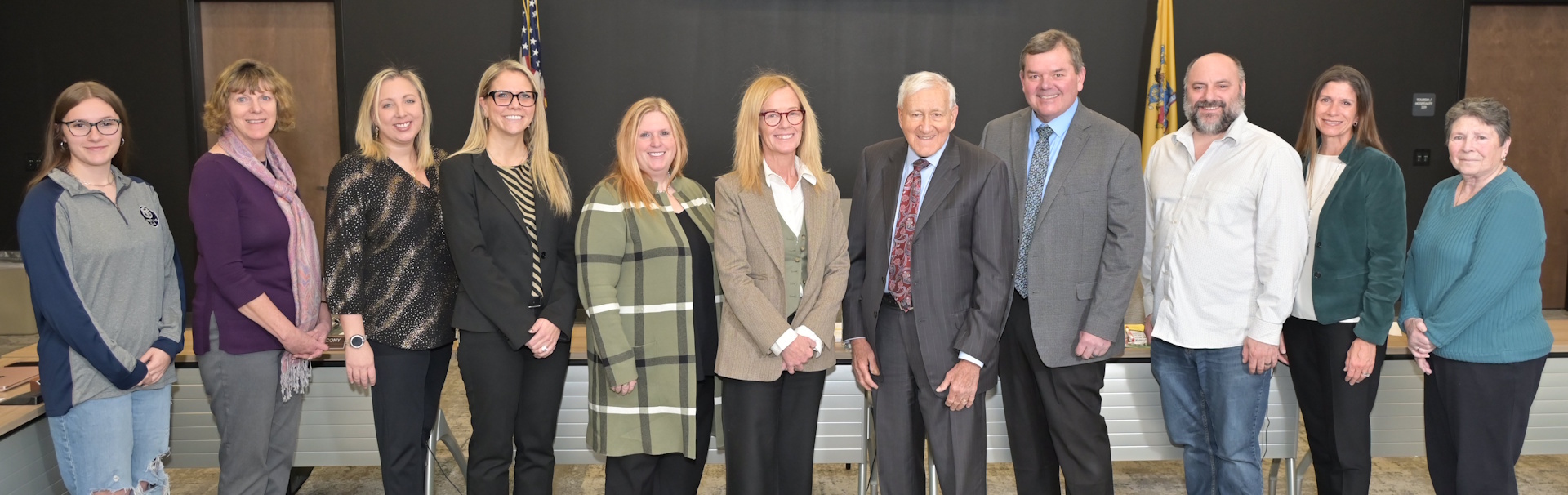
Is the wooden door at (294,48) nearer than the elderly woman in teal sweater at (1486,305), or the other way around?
the elderly woman in teal sweater at (1486,305)

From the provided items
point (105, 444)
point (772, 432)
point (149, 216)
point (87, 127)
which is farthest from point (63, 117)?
point (772, 432)

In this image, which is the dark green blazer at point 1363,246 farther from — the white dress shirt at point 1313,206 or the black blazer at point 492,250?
the black blazer at point 492,250

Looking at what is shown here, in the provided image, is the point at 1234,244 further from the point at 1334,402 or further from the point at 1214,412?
the point at 1334,402

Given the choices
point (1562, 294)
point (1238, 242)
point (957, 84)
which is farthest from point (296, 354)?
point (1562, 294)

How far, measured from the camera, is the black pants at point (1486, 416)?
102 inches

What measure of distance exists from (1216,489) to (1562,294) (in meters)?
6.16


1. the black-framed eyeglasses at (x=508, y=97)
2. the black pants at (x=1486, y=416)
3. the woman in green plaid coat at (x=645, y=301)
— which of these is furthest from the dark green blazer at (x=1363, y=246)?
the black-framed eyeglasses at (x=508, y=97)

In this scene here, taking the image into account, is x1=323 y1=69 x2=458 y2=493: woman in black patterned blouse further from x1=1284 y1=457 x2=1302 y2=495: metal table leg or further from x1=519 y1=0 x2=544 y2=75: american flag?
x1=519 y1=0 x2=544 y2=75: american flag

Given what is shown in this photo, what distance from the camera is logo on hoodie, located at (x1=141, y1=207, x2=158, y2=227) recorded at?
2.49 metres

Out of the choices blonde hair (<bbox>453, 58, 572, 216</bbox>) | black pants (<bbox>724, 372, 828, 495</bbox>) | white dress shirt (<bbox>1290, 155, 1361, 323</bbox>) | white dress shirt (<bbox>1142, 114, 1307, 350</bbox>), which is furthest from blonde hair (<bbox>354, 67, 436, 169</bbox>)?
white dress shirt (<bbox>1290, 155, 1361, 323</bbox>)

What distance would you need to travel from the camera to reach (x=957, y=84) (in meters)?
6.41

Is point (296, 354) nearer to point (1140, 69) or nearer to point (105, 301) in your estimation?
point (105, 301)

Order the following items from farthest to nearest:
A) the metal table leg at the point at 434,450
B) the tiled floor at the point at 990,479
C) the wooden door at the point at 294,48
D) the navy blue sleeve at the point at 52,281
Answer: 1. the wooden door at the point at 294,48
2. the tiled floor at the point at 990,479
3. the metal table leg at the point at 434,450
4. the navy blue sleeve at the point at 52,281

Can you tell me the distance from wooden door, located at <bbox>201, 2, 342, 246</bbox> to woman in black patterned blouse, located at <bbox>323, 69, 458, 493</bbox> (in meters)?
4.34
